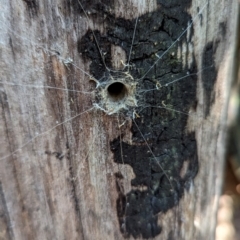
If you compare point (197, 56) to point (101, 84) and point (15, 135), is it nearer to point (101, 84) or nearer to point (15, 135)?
point (101, 84)

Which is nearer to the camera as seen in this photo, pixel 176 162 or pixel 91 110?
pixel 91 110

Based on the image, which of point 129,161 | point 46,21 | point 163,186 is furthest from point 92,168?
point 46,21

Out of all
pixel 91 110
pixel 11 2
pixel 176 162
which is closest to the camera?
pixel 11 2

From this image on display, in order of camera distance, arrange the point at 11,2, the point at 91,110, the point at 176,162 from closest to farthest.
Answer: the point at 11,2, the point at 91,110, the point at 176,162

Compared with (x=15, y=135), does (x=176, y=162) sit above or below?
below
